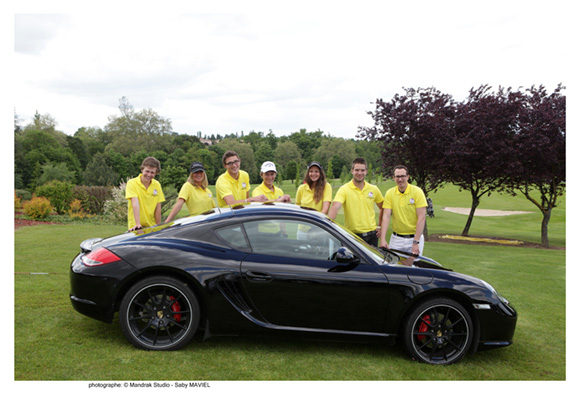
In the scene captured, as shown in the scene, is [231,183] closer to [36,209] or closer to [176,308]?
[176,308]

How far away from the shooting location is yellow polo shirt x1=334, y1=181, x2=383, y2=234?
631cm

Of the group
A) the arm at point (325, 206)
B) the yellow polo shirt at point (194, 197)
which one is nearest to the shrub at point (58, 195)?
the yellow polo shirt at point (194, 197)

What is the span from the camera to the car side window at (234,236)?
4.41 m

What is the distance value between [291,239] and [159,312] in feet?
4.71

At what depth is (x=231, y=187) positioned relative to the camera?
6.98m

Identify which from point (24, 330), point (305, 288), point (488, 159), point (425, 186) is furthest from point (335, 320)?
point (425, 186)

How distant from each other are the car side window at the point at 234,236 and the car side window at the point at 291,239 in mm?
66

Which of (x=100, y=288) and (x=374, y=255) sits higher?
(x=374, y=255)

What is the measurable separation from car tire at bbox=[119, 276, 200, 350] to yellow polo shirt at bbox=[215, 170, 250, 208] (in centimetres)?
264

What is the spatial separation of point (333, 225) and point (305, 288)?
77cm

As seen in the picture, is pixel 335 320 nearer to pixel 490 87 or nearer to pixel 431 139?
pixel 431 139

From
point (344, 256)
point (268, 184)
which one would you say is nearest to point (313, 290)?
point (344, 256)

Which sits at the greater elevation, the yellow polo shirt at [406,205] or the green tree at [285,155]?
the green tree at [285,155]

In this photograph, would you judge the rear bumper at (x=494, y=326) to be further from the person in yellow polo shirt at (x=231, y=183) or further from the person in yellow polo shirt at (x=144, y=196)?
the person in yellow polo shirt at (x=144, y=196)
